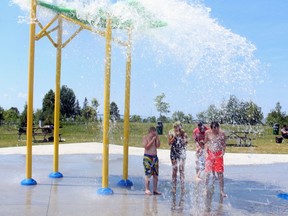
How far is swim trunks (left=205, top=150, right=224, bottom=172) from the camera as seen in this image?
7223 millimetres

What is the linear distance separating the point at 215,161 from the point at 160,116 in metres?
25.6

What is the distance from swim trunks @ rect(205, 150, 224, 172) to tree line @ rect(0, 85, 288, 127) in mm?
4204

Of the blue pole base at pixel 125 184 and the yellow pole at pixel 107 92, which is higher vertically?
the yellow pole at pixel 107 92

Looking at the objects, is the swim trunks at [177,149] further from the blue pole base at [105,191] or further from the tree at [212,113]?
the tree at [212,113]

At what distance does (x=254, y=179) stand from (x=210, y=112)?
375 inches

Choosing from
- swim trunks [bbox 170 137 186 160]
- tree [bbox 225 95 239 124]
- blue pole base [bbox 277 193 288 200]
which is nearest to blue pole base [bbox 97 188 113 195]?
swim trunks [bbox 170 137 186 160]

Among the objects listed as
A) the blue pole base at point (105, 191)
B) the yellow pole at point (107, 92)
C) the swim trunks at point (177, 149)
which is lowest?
the blue pole base at point (105, 191)

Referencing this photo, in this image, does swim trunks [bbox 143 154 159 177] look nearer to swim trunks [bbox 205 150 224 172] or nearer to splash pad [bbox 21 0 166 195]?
splash pad [bbox 21 0 166 195]

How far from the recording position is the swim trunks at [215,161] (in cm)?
722

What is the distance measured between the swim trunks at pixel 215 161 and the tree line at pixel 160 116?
420 centimetres

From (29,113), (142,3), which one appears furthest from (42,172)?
(142,3)

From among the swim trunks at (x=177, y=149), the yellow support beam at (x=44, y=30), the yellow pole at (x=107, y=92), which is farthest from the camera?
the yellow support beam at (x=44, y=30)

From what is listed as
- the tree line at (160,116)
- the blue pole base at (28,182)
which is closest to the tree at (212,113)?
the tree line at (160,116)

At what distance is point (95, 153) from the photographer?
14.4m
